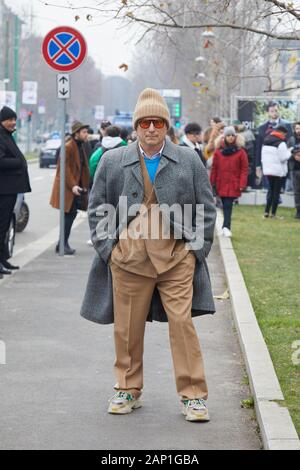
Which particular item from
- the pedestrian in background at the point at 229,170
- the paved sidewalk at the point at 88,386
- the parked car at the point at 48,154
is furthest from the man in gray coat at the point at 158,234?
the parked car at the point at 48,154

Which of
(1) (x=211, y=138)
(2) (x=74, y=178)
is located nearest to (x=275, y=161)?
(1) (x=211, y=138)

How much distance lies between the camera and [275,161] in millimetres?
21328

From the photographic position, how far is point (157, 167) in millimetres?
6691

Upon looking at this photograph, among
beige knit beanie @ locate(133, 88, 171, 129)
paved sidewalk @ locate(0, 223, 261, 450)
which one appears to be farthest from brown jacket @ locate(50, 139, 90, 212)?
beige knit beanie @ locate(133, 88, 171, 129)

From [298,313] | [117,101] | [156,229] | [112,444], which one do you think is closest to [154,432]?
[112,444]

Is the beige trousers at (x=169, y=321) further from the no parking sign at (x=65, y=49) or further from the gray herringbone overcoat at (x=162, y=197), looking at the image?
the no parking sign at (x=65, y=49)

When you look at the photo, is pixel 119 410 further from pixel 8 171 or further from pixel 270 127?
pixel 270 127

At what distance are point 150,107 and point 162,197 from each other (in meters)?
0.51

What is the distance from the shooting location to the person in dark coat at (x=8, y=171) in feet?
41.9

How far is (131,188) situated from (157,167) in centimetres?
19

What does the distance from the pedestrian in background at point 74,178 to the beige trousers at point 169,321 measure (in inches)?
342

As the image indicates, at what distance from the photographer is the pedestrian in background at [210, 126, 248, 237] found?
17344 millimetres

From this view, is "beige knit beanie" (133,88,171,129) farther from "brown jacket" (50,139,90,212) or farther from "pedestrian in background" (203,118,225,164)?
"pedestrian in background" (203,118,225,164)
